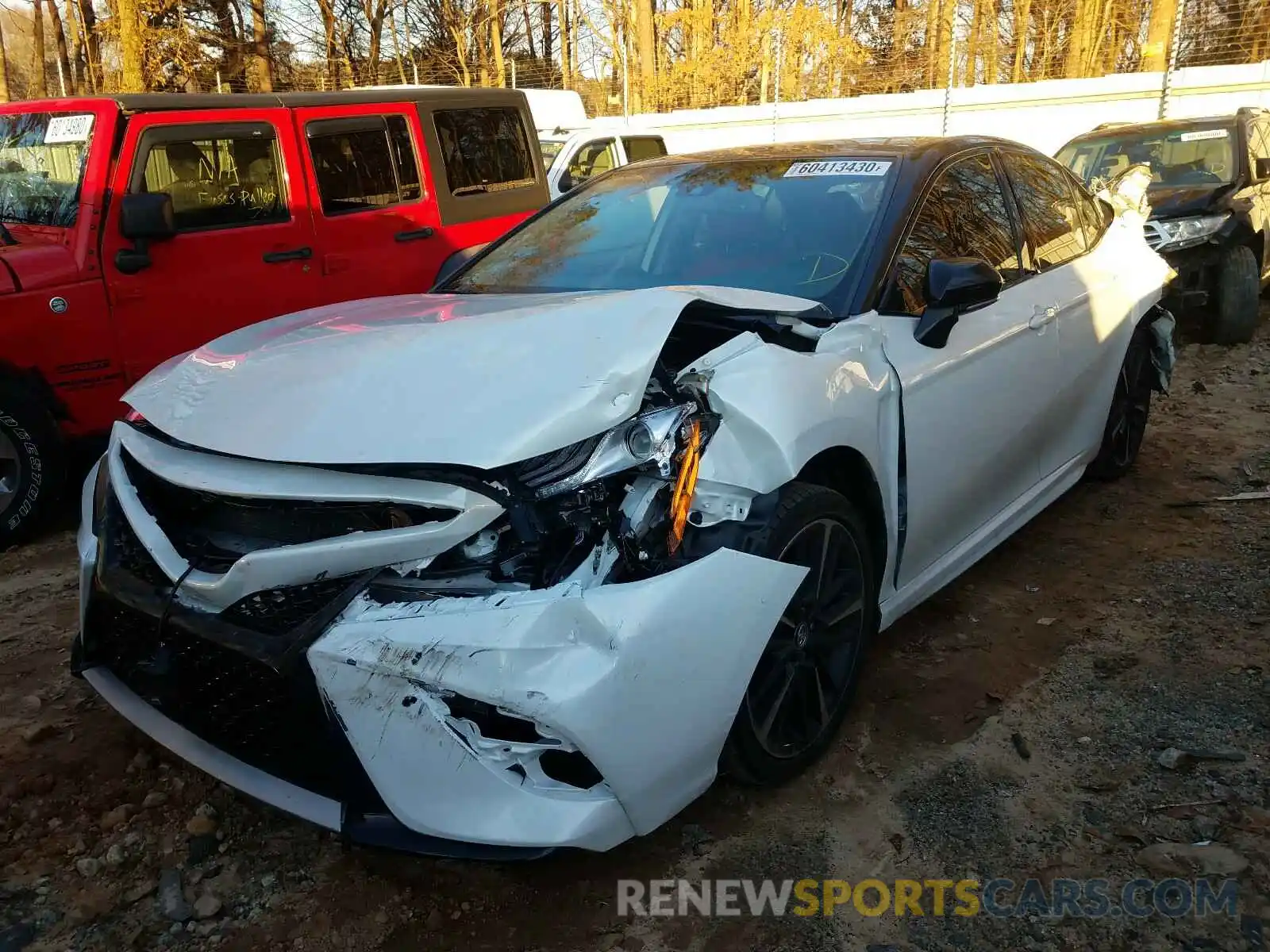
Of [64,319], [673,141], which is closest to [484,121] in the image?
[64,319]

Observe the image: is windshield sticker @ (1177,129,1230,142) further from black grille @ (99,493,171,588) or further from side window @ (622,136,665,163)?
black grille @ (99,493,171,588)

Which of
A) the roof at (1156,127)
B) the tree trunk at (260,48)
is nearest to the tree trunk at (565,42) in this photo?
the tree trunk at (260,48)

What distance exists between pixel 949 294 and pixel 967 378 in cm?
36

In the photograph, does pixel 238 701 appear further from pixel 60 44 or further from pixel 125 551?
pixel 60 44

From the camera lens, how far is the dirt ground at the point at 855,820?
210 centimetres

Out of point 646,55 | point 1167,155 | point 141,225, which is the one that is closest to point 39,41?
point 646,55

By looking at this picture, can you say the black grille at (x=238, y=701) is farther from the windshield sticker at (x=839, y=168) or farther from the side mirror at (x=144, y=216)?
the side mirror at (x=144, y=216)

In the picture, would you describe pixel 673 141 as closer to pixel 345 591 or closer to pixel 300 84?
pixel 300 84

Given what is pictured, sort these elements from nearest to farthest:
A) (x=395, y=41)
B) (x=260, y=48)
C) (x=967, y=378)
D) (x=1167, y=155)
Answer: (x=967, y=378) < (x=1167, y=155) < (x=260, y=48) < (x=395, y=41)

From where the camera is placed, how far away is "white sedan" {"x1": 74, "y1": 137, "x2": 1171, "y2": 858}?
6.15 ft

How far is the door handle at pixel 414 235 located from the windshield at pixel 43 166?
1642 millimetres

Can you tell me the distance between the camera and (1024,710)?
288 centimetres

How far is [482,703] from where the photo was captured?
1.86 meters

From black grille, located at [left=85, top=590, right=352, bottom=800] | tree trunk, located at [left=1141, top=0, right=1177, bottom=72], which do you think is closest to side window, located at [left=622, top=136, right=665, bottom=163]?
tree trunk, located at [left=1141, top=0, right=1177, bottom=72]
